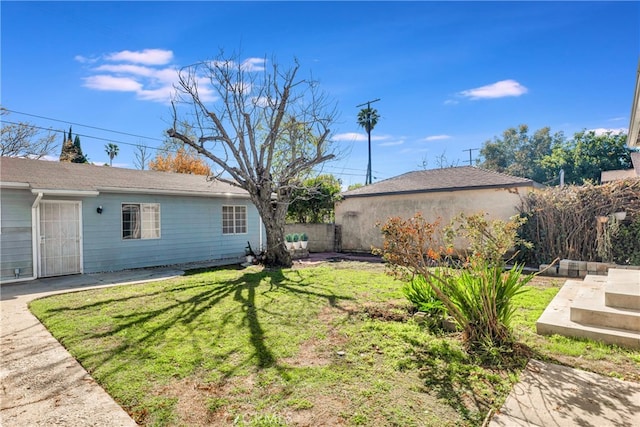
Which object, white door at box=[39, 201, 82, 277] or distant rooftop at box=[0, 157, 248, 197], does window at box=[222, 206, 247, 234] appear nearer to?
distant rooftop at box=[0, 157, 248, 197]

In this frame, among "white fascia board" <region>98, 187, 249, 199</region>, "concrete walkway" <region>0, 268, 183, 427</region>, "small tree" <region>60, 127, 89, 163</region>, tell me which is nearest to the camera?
"concrete walkway" <region>0, 268, 183, 427</region>

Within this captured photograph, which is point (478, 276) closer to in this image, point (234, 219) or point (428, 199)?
point (428, 199)

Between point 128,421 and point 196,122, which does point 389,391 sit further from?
point 196,122

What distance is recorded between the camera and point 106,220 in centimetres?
1030

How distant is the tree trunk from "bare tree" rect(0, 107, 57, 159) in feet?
64.4

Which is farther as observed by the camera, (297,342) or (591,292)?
(591,292)

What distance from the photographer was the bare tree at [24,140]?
794 inches

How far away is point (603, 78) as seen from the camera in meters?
11.3

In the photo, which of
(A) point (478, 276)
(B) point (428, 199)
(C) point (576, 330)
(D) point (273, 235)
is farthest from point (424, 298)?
(B) point (428, 199)

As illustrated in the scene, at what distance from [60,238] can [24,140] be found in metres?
17.4

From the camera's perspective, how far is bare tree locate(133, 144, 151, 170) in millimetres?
30516

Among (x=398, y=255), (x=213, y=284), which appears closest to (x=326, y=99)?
(x=213, y=284)

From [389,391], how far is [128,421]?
2.31m

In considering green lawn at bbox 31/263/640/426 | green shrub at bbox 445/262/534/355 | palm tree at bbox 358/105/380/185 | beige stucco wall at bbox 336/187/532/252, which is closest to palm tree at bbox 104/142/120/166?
palm tree at bbox 358/105/380/185
